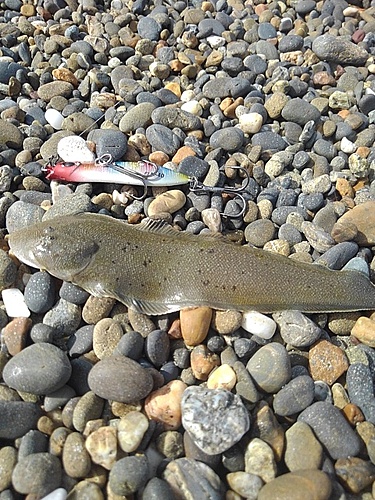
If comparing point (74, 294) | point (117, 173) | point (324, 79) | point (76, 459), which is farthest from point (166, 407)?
point (324, 79)

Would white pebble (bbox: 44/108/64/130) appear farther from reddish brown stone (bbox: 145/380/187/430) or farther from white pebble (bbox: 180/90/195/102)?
reddish brown stone (bbox: 145/380/187/430)

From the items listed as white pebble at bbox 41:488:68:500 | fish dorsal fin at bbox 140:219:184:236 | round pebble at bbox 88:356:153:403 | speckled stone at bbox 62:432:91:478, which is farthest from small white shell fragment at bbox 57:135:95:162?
white pebble at bbox 41:488:68:500

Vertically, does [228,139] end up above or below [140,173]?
above

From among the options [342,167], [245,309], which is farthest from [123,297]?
[342,167]

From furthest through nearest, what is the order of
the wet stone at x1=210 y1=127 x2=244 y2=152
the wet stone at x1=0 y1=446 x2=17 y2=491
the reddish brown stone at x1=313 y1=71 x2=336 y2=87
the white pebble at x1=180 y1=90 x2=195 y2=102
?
the reddish brown stone at x1=313 y1=71 x2=336 y2=87 < the white pebble at x1=180 y1=90 x2=195 y2=102 < the wet stone at x1=210 y1=127 x2=244 y2=152 < the wet stone at x1=0 y1=446 x2=17 y2=491

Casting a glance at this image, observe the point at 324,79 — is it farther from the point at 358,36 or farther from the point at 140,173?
the point at 140,173

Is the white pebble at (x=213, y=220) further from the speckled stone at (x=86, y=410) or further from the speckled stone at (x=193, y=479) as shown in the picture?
the speckled stone at (x=193, y=479)
